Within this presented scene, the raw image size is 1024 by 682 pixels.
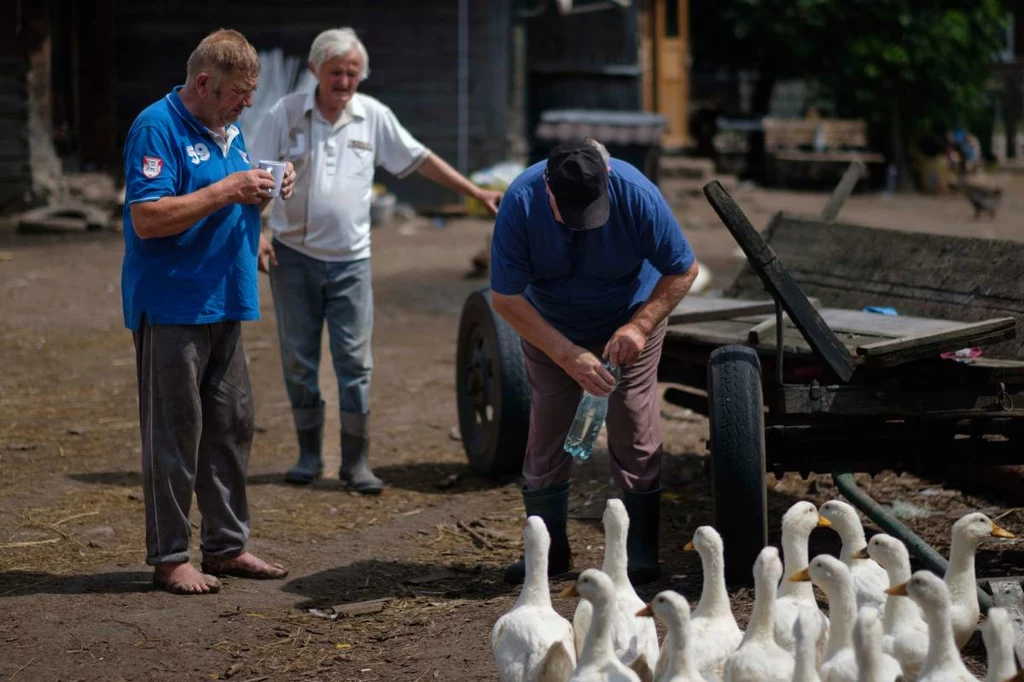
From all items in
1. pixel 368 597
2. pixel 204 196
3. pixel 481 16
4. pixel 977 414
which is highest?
pixel 481 16

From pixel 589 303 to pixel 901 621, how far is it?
167 cm

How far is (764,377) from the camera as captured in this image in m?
5.61

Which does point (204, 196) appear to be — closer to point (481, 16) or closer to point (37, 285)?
point (37, 285)

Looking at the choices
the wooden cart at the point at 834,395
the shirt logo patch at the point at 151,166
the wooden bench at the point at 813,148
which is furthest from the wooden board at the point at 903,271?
the wooden bench at the point at 813,148

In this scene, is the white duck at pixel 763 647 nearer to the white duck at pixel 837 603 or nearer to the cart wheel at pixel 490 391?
the white duck at pixel 837 603

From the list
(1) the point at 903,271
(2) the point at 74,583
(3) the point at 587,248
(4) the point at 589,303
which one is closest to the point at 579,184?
(3) the point at 587,248

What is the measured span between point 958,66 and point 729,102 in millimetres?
7056

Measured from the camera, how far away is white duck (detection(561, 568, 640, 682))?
3.72 meters

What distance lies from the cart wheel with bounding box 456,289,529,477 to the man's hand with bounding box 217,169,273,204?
1.89m

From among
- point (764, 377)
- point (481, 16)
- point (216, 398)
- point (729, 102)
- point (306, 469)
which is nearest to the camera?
point (216, 398)

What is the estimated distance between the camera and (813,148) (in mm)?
26594

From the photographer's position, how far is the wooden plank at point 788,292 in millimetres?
4945

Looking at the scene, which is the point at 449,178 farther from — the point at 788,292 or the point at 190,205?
the point at 788,292

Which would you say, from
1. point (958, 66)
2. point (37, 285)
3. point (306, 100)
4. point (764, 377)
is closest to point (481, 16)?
point (37, 285)
